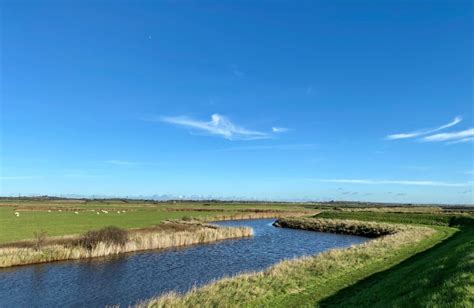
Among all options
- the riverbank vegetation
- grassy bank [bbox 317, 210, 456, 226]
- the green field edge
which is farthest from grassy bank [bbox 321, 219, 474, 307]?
grassy bank [bbox 317, 210, 456, 226]

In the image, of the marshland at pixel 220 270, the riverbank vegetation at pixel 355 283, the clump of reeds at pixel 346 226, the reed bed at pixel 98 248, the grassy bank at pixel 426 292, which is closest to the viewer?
the grassy bank at pixel 426 292

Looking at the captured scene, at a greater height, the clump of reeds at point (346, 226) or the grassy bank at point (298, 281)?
the clump of reeds at point (346, 226)

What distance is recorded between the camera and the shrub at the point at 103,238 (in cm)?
3600

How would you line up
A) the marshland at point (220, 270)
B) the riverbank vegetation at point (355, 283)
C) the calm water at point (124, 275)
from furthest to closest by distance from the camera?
the calm water at point (124, 275)
the marshland at point (220, 270)
the riverbank vegetation at point (355, 283)

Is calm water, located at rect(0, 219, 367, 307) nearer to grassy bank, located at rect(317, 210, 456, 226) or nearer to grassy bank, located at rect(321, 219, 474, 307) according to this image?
grassy bank, located at rect(321, 219, 474, 307)

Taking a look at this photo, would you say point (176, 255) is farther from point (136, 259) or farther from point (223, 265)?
point (223, 265)

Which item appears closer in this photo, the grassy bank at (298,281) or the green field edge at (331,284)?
the green field edge at (331,284)

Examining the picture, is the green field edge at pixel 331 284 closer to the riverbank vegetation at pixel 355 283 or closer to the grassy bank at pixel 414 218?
the riverbank vegetation at pixel 355 283

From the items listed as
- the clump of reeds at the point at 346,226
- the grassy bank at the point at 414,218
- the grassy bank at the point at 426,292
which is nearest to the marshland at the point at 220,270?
the grassy bank at the point at 426,292

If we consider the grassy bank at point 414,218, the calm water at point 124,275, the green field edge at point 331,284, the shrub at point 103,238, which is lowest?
the calm water at point 124,275

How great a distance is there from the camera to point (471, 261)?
13.2m

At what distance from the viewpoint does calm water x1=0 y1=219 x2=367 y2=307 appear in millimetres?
21734

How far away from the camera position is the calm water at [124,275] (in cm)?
2173

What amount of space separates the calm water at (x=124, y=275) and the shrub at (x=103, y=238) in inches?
90.3
